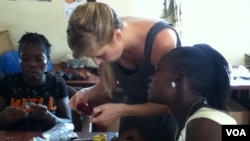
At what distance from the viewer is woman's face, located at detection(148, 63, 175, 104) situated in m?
1.34

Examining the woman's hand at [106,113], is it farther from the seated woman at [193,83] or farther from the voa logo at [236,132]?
the voa logo at [236,132]

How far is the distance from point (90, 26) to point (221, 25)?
238 cm

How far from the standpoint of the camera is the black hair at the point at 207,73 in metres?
1.30

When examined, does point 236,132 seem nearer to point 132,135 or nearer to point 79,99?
point 132,135

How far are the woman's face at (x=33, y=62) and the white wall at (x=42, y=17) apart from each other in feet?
4.01

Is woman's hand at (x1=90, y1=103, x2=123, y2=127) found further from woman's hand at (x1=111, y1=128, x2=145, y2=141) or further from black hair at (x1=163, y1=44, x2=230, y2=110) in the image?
black hair at (x1=163, y1=44, x2=230, y2=110)

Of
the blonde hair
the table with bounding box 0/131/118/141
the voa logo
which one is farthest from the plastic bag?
the voa logo

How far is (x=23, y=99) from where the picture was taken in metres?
2.22

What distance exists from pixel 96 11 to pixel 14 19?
216 cm

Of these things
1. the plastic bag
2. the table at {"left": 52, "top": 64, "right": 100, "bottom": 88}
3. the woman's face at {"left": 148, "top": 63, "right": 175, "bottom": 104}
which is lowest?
the table at {"left": 52, "top": 64, "right": 100, "bottom": 88}

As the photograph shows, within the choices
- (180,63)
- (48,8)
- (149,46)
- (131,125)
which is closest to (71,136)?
(131,125)

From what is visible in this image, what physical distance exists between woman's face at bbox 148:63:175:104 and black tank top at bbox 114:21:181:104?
0.19 meters

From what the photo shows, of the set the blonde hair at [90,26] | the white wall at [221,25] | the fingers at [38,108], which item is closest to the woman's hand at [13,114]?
the fingers at [38,108]

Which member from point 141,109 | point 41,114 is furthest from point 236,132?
point 41,114
